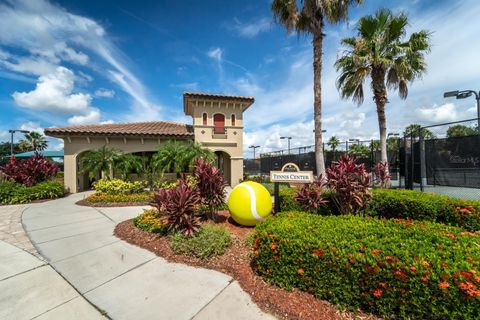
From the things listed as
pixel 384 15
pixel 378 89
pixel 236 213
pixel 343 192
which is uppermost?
pixel 384 15

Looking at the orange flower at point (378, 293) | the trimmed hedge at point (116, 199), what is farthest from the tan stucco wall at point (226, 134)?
the orange flower at point (378, 293)

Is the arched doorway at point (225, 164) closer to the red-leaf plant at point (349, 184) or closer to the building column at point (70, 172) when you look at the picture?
the building column at point (70, 172)

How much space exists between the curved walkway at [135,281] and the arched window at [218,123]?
11161mm

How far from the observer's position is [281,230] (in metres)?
3.55

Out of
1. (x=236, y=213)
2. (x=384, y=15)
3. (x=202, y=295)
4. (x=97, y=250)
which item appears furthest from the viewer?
(x=384, y=15)

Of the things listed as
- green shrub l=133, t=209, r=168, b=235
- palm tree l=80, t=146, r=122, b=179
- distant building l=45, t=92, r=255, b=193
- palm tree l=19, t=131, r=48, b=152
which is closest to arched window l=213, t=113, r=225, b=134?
distant building l=45, t=92, r=255, b=193

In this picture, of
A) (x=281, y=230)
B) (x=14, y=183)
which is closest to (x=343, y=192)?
(x=281, y=230)

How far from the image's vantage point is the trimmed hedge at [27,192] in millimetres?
10852

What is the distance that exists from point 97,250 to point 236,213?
3.25 meters

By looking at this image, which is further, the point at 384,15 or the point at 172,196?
the point at 384,15

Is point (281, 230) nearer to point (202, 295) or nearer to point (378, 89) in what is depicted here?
point (202, 295)

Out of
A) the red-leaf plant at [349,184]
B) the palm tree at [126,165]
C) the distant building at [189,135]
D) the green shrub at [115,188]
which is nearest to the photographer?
the red-leaf plant at [349,184]

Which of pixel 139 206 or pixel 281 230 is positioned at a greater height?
pixel 281 230

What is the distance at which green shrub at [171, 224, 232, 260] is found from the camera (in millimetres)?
4336
